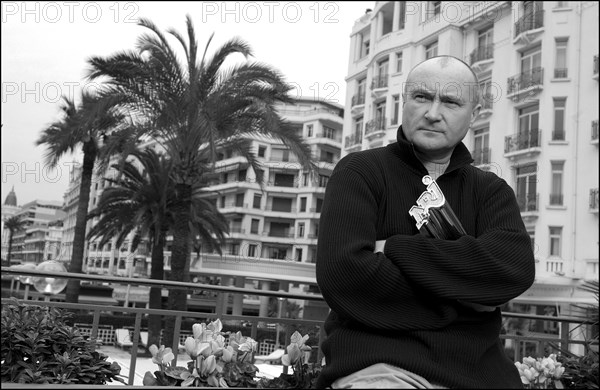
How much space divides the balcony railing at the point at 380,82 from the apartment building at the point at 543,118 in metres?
3.48

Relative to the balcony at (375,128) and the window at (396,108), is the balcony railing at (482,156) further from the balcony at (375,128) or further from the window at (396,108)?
the balcony at (375,128)

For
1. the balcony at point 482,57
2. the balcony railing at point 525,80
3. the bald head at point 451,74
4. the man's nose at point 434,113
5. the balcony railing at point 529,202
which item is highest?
the balcony at point 482,57

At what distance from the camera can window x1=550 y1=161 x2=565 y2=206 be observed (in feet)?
73.7

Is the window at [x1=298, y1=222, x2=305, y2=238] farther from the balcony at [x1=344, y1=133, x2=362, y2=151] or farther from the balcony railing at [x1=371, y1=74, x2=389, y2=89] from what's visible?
the balcony railing at [x1=371, y1=74, x2=389, y2=89]

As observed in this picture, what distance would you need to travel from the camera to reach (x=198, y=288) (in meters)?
3.42

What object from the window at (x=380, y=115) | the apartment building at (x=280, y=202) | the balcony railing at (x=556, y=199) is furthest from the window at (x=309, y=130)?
the balcony railing at (x=556, y=199)

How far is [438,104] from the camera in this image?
1794 mm

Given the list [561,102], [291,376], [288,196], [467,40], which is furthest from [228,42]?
[288,196]

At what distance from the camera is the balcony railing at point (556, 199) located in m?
22.4

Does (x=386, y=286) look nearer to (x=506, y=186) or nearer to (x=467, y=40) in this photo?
(x=506, y=186)

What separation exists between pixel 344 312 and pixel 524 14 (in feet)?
84.0

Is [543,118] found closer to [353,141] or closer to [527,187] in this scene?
[527,187]

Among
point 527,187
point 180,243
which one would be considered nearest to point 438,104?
point 180,243

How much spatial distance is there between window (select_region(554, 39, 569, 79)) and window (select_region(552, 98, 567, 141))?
3.08 feet
